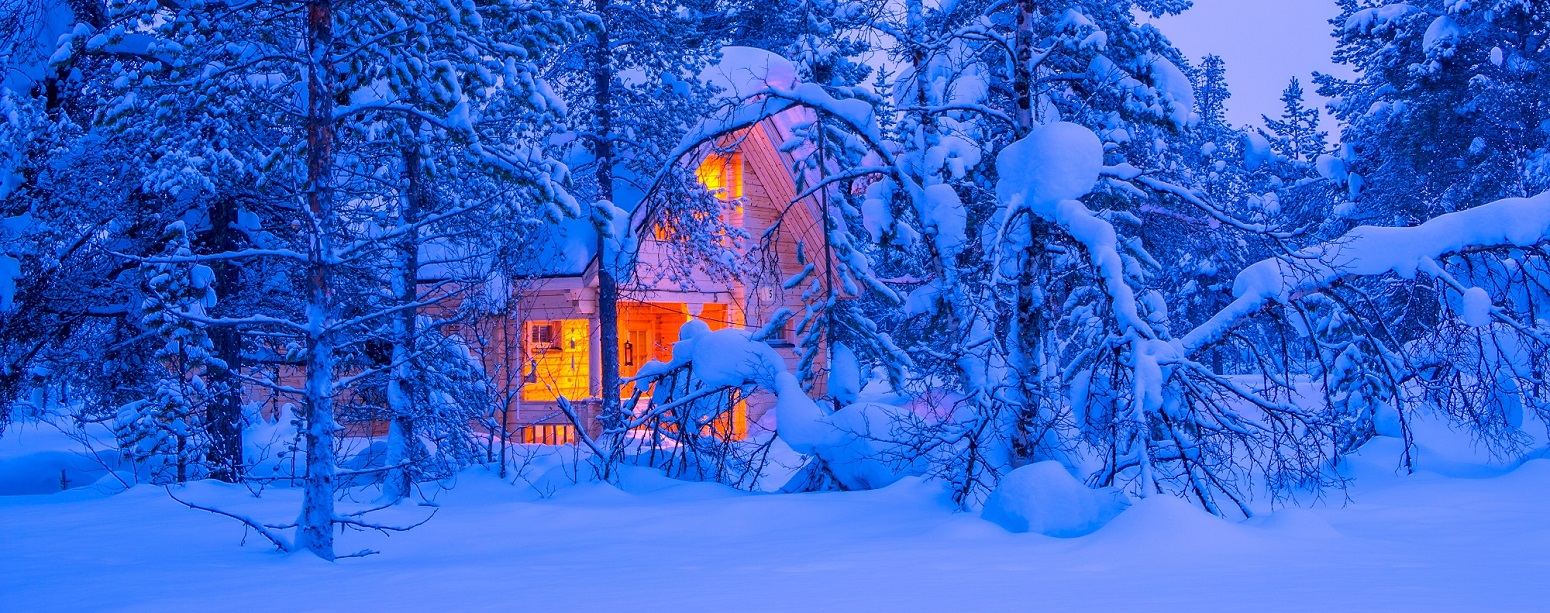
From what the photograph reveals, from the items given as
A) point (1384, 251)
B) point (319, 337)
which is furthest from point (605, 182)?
point (1384, 251)

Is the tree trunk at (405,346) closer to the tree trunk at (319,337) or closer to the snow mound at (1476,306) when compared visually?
the tree trunk at (319,337)

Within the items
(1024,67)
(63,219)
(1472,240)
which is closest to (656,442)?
(1024,67)

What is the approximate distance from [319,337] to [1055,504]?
4821mm

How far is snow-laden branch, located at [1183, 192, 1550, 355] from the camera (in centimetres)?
751

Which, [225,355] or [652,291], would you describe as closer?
[225,355]

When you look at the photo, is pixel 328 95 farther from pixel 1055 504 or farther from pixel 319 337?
pixel 1055 504

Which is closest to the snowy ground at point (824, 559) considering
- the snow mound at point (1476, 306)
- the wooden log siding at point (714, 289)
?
the snow mound at point (1476, 306)

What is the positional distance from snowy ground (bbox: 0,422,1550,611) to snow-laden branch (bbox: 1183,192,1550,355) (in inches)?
58.2

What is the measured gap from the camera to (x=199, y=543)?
25.9ft

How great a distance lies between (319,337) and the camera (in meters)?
6.85

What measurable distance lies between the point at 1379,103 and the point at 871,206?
15998mm

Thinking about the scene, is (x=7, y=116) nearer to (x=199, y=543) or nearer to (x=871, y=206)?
(x=199, y=543)

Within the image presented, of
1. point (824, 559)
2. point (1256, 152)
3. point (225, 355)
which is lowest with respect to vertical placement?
point (824, 559)

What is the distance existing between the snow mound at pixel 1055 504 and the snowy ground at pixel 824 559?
18 cm
